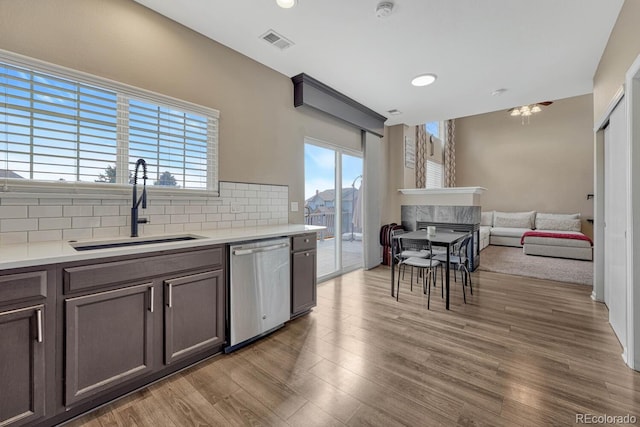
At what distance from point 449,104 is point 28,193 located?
4.92m

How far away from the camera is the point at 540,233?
6.05m

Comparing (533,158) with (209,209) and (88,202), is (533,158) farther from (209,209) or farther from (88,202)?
(88,202)

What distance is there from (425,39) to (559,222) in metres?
6.76

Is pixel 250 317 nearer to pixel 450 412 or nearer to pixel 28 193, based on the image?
pixel 450 412

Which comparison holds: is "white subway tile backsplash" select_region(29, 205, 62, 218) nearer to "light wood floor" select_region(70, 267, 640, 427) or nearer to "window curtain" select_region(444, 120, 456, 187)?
"light wood floor" select_region(70, 267, 640, 427)

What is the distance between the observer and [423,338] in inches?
94.3

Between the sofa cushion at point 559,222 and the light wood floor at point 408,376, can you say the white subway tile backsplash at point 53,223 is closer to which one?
the light wood floor at point 408,376

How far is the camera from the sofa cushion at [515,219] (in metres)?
7.46

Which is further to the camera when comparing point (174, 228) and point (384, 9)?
point (174, 228)

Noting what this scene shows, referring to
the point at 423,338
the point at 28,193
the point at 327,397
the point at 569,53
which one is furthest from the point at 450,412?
the point at 569,53

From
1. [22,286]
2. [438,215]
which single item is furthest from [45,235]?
[438,215]

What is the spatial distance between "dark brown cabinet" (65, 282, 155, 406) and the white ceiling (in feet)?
7.32

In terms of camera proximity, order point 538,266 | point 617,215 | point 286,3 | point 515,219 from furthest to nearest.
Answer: point 515,219 → point 538,266 → point 617,215 → point 286,3

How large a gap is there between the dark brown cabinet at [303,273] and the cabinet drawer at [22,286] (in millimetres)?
1700
